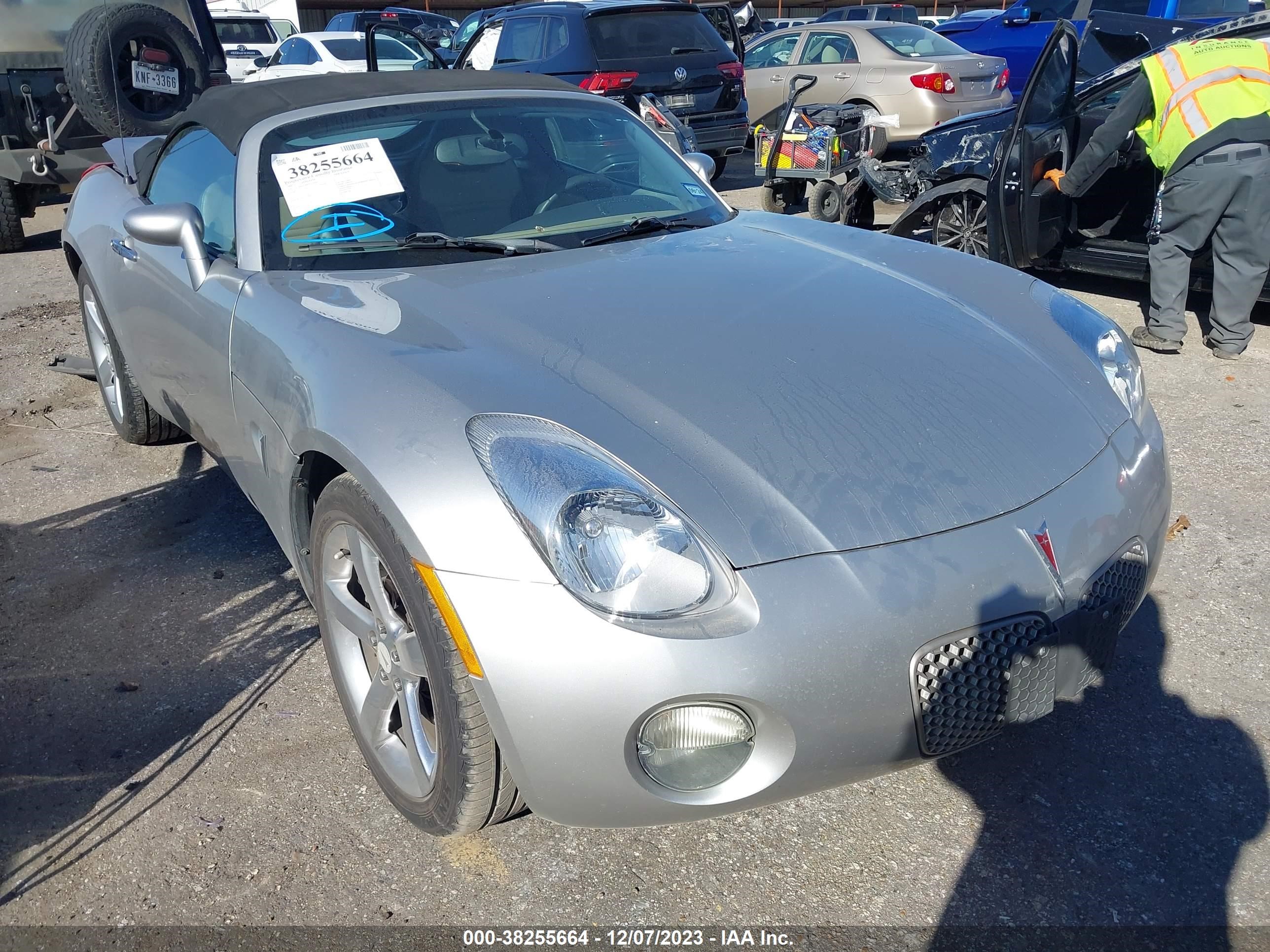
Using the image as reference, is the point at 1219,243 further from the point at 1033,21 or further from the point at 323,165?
the point at 1033,21

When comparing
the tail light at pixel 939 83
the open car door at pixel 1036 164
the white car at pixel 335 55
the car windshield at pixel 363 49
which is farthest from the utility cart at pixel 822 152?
the car windshield at pixel 363 49

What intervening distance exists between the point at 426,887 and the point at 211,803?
595mm

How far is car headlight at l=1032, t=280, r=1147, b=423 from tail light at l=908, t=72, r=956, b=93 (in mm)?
8004

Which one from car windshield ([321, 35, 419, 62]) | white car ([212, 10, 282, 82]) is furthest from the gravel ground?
white car ([212, 10, 282, 82])

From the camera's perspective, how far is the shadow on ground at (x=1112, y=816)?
1.98 meters

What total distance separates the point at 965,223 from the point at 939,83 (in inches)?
172

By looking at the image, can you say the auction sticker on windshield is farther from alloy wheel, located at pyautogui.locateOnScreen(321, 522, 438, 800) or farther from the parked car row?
the parked car row

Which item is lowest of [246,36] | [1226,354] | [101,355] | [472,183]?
[1226,354]

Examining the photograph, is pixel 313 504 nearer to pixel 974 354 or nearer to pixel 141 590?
pixel 141 590

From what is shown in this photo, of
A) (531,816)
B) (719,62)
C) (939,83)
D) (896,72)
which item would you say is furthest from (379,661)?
(896,72)

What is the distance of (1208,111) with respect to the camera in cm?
495

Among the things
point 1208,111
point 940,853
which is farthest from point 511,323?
point 1208,111

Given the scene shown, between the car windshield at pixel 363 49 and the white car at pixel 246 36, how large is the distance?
8.05 feet

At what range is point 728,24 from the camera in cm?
1207
